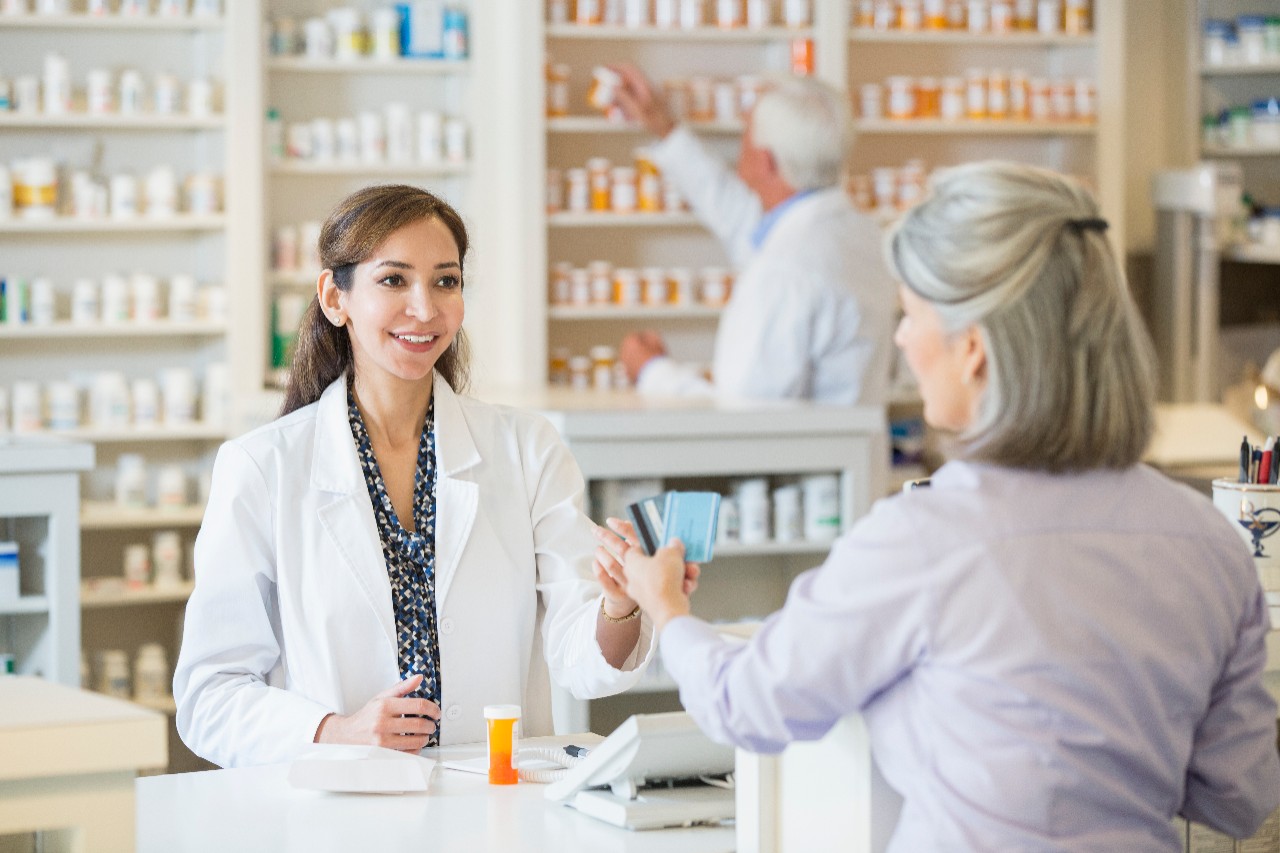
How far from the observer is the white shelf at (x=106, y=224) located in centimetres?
518

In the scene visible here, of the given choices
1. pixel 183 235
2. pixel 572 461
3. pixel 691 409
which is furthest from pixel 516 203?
pixel 572 461

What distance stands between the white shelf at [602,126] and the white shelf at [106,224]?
1237 millimetres

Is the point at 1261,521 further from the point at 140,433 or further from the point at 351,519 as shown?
the point at 140,433

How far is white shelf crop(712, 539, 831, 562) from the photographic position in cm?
379

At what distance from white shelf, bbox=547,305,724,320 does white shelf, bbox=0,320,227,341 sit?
3.95 ft

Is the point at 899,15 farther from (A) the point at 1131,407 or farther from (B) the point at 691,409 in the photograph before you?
(A) the point at 1131,407

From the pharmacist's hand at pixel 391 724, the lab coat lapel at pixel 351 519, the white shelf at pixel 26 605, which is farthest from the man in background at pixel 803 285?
the pharmacist's hand at pixel 391 724

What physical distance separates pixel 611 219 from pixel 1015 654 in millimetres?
4600

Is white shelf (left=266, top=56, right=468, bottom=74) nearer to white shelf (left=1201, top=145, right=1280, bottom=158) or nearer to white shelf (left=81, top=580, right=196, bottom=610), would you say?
white shelf (left=81, top=580, right=196, bottom=610)

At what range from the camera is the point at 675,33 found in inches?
224

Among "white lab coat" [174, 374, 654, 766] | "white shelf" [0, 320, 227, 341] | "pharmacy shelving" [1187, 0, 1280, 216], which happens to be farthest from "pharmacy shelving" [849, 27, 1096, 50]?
"white lab coat" [174, 374, 654, 766]

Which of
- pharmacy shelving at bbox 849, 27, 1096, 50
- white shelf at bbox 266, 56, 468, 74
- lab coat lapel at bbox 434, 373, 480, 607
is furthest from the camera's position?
pharmacy shelving at bbox 849, 27, 1096, 50

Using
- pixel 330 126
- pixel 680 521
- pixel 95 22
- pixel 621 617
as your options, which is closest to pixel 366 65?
pixel 330 126

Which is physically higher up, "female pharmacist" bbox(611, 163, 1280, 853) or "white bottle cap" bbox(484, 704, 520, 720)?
"female pharmacist" bbox(611, 163, 1280, 853)
